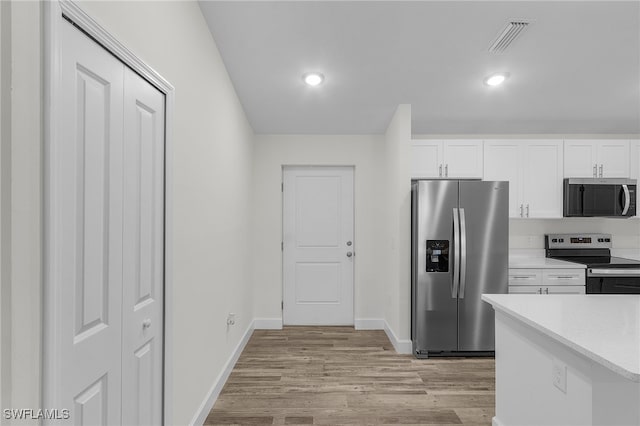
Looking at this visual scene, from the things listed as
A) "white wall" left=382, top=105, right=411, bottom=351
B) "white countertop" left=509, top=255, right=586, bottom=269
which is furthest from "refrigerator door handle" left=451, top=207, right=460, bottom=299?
"white countertop" left=509, top=255, right=586, bottom=269

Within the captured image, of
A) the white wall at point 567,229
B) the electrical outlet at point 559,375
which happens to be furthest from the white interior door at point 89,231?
the white wall at point 567,229

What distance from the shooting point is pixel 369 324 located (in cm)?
442

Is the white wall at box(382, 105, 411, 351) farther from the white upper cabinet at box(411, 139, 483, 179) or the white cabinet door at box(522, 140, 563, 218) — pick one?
the white cabinet door at box(522, 140, 563, 218)

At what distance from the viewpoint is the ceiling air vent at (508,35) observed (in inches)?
91.2

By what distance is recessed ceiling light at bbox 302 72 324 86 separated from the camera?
304 centimetres

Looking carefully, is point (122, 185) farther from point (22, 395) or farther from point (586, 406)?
point (586, 406)

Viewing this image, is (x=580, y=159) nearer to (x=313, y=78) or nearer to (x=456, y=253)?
(x=456, y=253)

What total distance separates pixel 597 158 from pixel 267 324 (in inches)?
173

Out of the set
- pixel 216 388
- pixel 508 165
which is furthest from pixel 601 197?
pixel 216 388

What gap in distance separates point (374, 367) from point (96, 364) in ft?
8.32

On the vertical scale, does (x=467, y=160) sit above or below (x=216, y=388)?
above

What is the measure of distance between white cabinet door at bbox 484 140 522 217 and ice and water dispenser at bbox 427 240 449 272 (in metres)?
1.15

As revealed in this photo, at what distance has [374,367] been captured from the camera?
321 centimetres

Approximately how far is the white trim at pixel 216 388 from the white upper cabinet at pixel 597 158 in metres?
4.10
